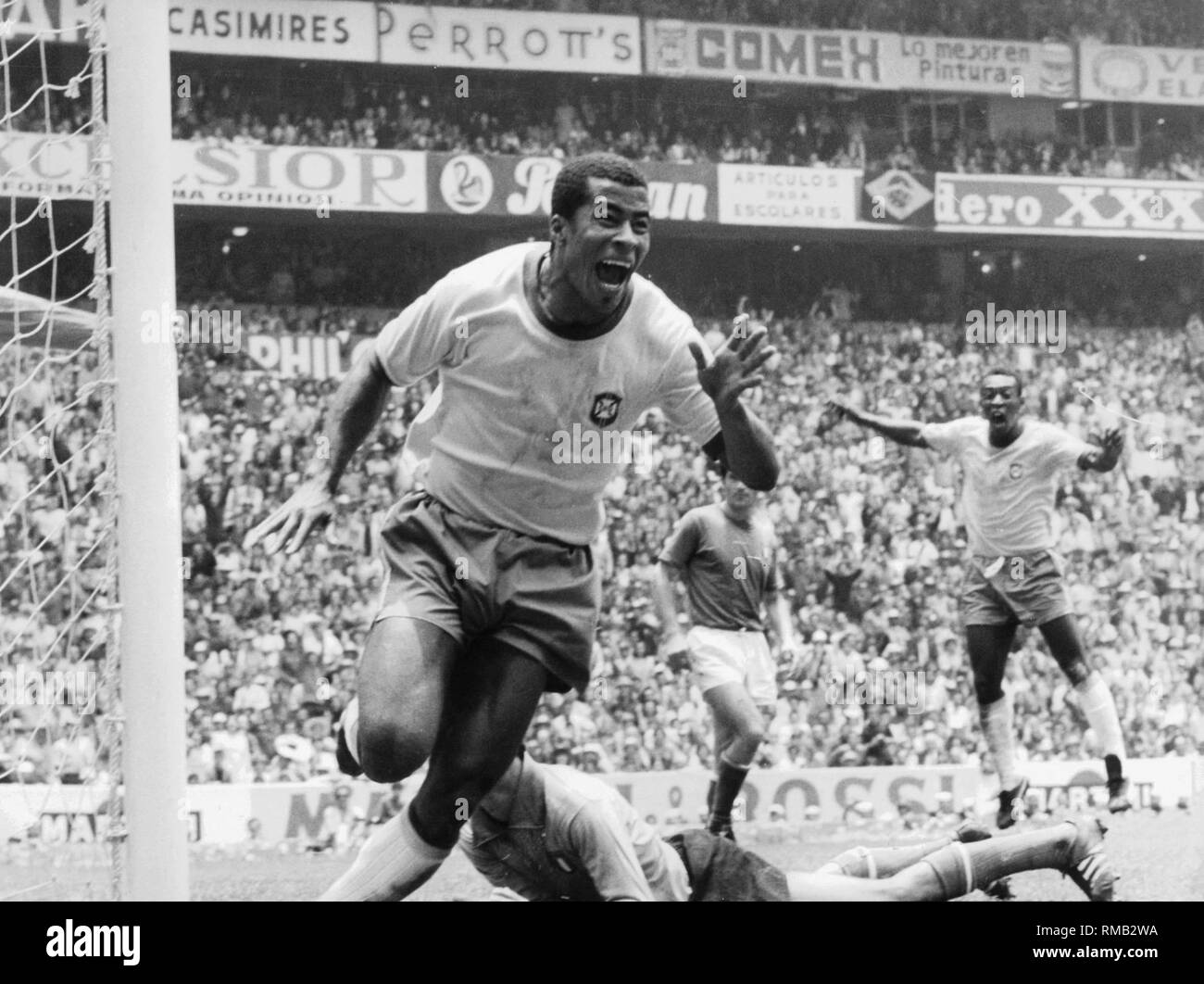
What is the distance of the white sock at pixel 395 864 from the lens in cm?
407

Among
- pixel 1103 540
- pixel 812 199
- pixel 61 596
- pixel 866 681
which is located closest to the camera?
pixel 61 596

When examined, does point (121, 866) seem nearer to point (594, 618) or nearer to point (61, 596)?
point (594, 618)

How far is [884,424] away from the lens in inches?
275

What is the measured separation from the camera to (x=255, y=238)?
43.5ft

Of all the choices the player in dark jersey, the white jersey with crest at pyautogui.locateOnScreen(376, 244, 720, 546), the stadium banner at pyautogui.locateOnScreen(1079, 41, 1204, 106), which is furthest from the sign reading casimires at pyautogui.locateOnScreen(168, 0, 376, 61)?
the white jersey with crest at pyautogui.locateOnScreen(376, 244, 720, 546)

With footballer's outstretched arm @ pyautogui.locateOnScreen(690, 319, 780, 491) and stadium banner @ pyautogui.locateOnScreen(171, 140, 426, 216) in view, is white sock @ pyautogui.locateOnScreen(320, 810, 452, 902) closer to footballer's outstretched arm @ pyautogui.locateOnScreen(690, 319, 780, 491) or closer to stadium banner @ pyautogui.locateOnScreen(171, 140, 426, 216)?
footballer's outstretched arm @ pyautogui.locateOnScreen(690, 319, 780, 491)

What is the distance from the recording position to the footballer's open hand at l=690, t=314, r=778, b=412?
3.56 meters

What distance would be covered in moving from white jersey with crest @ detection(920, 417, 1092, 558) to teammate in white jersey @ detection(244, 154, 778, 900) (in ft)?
10.3

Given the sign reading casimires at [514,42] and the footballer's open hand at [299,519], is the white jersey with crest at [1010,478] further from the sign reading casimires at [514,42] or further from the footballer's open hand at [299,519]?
the sign reading casimires at [514,42]

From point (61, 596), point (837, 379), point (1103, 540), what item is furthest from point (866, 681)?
point (61, 596)

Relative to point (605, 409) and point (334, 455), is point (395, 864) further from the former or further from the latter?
point (605, 409)

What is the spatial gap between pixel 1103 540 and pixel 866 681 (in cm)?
253

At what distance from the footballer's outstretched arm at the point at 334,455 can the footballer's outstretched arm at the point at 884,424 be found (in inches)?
119
